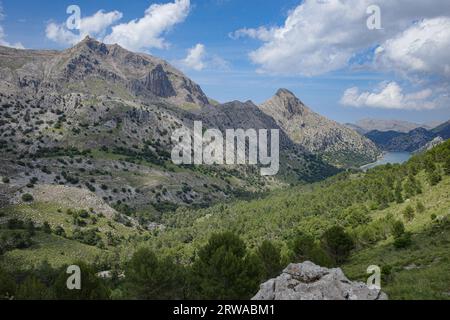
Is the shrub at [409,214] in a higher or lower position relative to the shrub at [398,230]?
higher

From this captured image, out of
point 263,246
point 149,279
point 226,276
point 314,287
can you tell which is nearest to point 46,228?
point 149,279

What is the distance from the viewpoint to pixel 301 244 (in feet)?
250

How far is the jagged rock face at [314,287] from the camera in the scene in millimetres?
30328

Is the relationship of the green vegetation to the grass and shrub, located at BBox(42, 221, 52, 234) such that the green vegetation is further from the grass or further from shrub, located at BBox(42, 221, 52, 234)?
shrub, located at BBox(42, 221, 52, 234)

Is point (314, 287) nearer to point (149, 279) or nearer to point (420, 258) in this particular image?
point (149, 279)

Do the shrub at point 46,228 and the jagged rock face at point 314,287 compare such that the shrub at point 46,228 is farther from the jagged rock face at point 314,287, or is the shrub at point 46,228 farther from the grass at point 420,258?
the jagged rock face at point 314,287

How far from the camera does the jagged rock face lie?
3033 centimetres

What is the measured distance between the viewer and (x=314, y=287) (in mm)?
32062

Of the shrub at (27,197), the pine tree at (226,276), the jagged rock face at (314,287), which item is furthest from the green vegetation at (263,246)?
the jagged rock face at (314,287)
